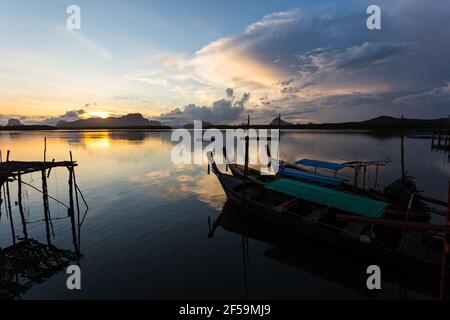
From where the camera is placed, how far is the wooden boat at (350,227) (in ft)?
44.3

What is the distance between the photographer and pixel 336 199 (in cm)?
1723

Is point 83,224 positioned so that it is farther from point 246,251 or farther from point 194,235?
point 246,251

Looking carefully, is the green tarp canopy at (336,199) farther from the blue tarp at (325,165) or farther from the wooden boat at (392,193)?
the blue tarp at (325,165)

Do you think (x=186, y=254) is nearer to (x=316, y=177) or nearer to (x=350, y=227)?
(x=350, y=227)

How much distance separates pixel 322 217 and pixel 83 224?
64.7 ft

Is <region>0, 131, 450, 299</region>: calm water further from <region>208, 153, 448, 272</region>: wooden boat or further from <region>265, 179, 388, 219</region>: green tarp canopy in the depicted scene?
<region>265, 179, 388, 219</region>: green tarp canopy

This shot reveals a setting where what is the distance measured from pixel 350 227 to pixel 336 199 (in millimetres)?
2033

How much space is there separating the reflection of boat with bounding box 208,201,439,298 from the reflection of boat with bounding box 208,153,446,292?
621 mm

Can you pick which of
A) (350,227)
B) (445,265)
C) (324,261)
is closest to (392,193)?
(350,227)

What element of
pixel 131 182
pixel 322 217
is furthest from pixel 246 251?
pixel 131 182

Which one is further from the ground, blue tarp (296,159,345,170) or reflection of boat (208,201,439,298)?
blue tarp (296,159,345,170)

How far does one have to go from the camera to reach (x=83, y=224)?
20.8 metres

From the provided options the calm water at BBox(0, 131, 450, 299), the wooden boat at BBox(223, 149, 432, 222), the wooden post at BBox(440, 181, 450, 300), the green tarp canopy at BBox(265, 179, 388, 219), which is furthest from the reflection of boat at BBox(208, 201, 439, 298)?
the wooden post at BBox(440, 181, 450, 300)

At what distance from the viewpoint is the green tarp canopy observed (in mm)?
15534
